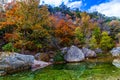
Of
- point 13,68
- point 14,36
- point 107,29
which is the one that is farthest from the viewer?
point 107,29

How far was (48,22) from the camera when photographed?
36.9 m

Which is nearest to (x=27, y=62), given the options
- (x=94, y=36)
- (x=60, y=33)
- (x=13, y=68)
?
(x=13, y=68)

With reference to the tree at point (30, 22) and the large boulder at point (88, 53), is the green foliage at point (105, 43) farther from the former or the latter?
the tree at point (30, 22)

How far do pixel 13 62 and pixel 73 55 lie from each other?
11.6m

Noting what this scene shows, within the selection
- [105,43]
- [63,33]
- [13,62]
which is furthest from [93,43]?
[13,62]

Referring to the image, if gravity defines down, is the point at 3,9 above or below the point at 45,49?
above

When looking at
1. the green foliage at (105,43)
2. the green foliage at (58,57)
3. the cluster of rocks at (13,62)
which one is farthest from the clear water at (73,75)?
the green foliage at (105,43)

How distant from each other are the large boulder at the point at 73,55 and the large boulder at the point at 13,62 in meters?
8.28

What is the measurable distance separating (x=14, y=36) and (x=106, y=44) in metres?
18.5

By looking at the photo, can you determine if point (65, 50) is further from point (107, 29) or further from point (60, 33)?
point (107, 29)

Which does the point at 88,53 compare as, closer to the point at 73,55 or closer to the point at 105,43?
the point at 73,55

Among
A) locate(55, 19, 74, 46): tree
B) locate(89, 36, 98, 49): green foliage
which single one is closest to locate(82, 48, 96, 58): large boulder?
locate(55, 19, 74, 46): tree

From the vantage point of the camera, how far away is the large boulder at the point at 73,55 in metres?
35.7

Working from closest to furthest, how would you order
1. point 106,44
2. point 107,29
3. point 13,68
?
point 13,68, point 106,44, point 107,29
